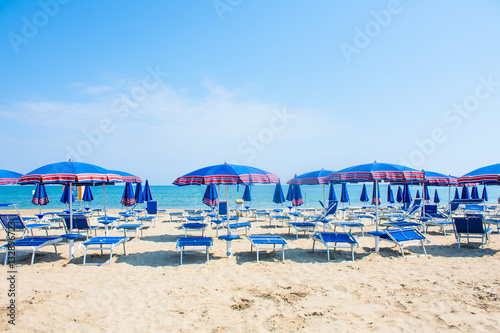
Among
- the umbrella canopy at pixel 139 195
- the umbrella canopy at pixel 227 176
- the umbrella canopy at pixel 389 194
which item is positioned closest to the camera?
the umbrella canopy at pixel 227 176

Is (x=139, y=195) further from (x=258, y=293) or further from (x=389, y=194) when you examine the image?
(x=389, y=194)

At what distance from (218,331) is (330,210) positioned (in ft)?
23.0

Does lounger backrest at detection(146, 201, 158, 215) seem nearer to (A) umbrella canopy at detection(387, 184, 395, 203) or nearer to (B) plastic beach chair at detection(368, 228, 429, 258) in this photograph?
(B) plastic beach chair at detection(368, 228, 429, 258)

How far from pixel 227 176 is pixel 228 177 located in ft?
0.11

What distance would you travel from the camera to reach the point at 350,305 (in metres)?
3.84

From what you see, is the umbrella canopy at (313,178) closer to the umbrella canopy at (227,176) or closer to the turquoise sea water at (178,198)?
the umbrella canopy at (227,176)

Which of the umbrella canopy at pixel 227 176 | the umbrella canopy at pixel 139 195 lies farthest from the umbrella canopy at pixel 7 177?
the umbrella canopy at pixel 227 176

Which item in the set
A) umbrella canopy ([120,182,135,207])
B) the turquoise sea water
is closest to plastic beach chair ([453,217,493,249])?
the turquoise sea water

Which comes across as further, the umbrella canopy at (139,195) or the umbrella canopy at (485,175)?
the umbrella canopy at (139,195)

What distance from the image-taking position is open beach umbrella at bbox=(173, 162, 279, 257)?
6.46 m

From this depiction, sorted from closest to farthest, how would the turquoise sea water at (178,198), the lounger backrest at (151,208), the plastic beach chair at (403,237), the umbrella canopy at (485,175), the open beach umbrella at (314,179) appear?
the plastic beach chair at (403,237) → the umbrella canopy at (485,175) → the open beach umbrella at (314,179) → the lounger backrest at (151,208) → the turquoise sea water at (178,198)

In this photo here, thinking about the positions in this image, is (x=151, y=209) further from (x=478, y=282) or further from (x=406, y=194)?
(x=406, y=194)

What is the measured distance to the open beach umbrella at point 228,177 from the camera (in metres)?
6.46

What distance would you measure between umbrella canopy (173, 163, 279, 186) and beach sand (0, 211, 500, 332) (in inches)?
67.8
